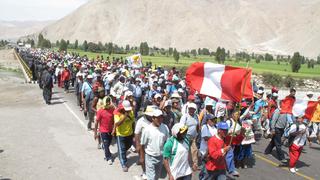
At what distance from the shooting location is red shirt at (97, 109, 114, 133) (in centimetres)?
1033

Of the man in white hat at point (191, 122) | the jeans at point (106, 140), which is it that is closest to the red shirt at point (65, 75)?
the jeans at point (106, 140)

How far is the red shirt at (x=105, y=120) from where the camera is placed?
407 inches

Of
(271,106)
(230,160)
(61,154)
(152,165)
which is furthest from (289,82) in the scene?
(152,165)

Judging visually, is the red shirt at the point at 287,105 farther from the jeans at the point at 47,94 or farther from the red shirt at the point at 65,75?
the red shirt at the point at 65,75

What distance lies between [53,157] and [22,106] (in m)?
9.58

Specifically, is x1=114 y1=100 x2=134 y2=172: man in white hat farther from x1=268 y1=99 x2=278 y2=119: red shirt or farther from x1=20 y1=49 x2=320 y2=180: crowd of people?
x1=268 y1=99 x2=278 y2=119: red shirt

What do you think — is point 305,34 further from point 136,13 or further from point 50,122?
point 50,122

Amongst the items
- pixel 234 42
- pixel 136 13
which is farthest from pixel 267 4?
pixel 136 13

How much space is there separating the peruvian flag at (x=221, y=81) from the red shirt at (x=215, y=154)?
1006 millimetres

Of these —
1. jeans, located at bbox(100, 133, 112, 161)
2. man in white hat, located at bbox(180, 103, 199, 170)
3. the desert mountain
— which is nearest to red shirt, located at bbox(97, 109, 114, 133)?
jeans, located at bbox(100, 133, 112, 161)

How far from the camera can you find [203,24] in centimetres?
14388

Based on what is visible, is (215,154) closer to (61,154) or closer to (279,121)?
(279,121)

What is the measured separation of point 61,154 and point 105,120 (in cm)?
186

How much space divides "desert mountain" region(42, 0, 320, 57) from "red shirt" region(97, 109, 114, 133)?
12146 centimetres
